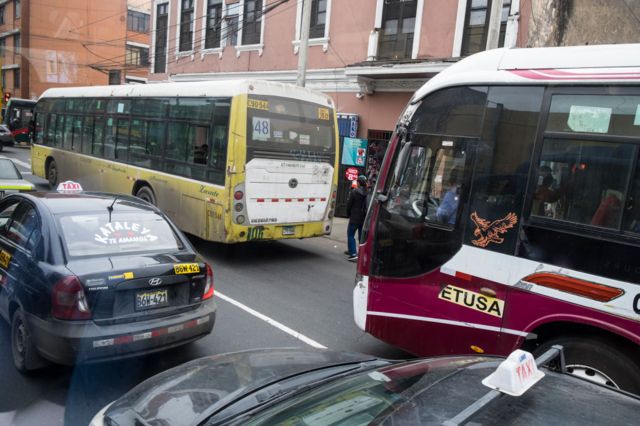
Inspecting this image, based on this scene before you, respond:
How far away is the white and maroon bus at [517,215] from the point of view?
3.53m

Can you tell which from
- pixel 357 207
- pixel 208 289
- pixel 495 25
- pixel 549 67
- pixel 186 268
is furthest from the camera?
pixel 357 207

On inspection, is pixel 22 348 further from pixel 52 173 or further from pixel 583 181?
pixel 52 173

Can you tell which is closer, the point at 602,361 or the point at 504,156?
the point at 602,361

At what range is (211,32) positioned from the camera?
71.7 feet

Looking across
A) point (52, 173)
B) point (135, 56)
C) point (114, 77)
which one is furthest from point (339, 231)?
point (135, 56)

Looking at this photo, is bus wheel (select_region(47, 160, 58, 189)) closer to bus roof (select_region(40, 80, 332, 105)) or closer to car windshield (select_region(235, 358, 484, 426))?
bus roof (select_region(40, 80, 332, 105))

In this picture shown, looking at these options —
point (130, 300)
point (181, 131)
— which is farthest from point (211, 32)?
point (130, 300)

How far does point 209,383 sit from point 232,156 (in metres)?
5.97

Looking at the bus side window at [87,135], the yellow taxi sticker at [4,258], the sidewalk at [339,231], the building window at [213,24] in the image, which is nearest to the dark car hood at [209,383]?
the yellow taxi sticker at [4,258]

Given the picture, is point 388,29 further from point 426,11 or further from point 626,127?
point 626,127

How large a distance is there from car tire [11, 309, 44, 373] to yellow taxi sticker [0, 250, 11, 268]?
0.58 metres

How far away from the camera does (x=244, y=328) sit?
6.01m

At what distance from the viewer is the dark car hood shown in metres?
2.54

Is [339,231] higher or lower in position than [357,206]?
lower
